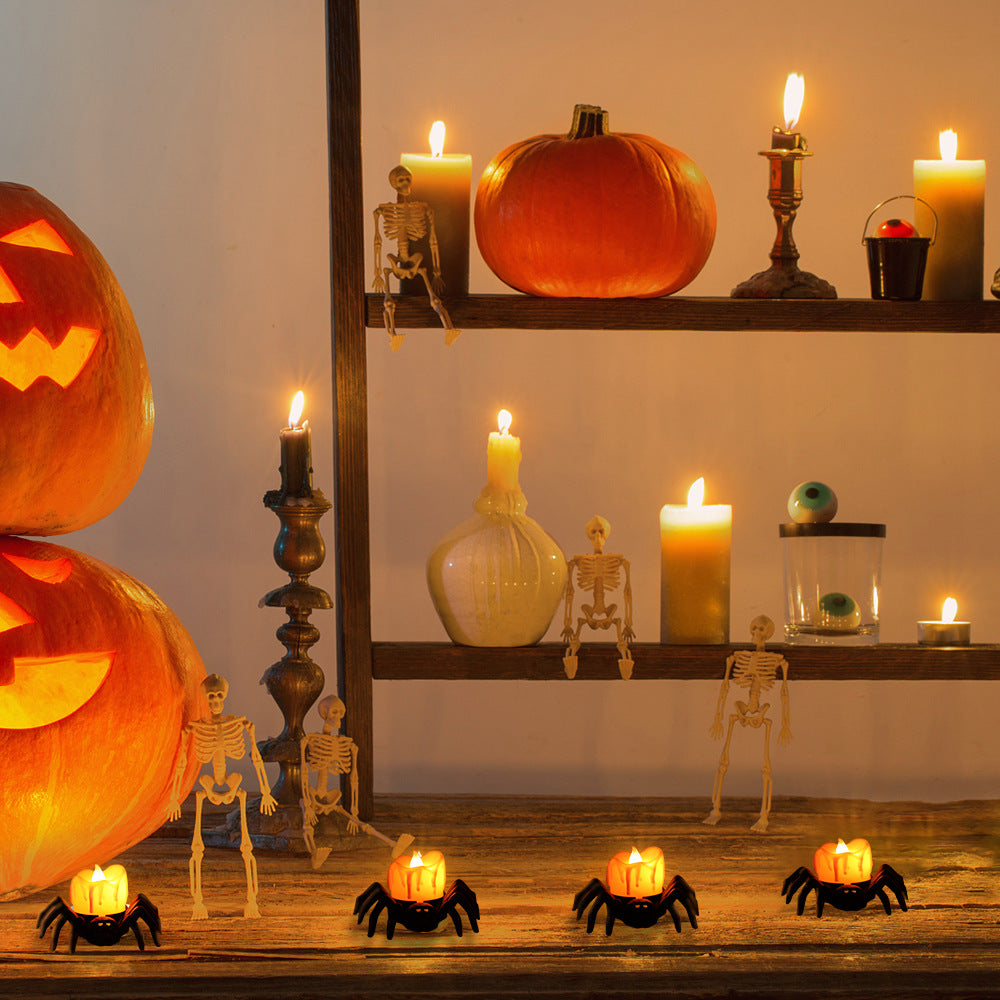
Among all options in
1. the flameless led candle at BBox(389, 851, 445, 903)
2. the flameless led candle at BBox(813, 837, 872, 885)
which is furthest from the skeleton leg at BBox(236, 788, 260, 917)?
the flameless led candle at BBox(813, 837, 872, 885)

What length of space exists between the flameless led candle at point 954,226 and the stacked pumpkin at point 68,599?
0.69 metres

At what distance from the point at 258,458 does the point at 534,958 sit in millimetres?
802

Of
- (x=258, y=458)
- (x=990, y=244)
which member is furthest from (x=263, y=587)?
(x=990, y=244)

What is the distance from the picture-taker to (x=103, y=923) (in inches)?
33.6

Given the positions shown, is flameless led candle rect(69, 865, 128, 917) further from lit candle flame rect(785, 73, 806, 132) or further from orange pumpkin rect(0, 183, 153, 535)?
lit candle flame rect(785, 73, 806, 132)

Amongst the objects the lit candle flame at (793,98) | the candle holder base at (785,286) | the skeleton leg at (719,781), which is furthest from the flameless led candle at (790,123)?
the skeleton leg at (719,781)

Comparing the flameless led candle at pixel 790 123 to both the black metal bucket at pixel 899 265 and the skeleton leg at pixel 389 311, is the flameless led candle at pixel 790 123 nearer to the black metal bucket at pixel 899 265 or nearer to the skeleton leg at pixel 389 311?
the black metal bucket at pixel 899 265

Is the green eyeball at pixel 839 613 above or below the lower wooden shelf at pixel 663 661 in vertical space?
above

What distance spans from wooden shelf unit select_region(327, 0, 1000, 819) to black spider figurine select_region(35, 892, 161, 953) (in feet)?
0.90

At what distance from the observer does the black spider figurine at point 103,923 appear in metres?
0.85

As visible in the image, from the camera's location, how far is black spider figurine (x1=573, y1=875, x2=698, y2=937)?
2.91ft

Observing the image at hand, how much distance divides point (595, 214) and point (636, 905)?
54 centimetres

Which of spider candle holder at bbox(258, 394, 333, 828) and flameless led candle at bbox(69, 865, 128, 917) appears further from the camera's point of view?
spider candle holder at bbox(258, 394, 333, 828)

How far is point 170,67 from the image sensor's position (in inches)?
55.6
